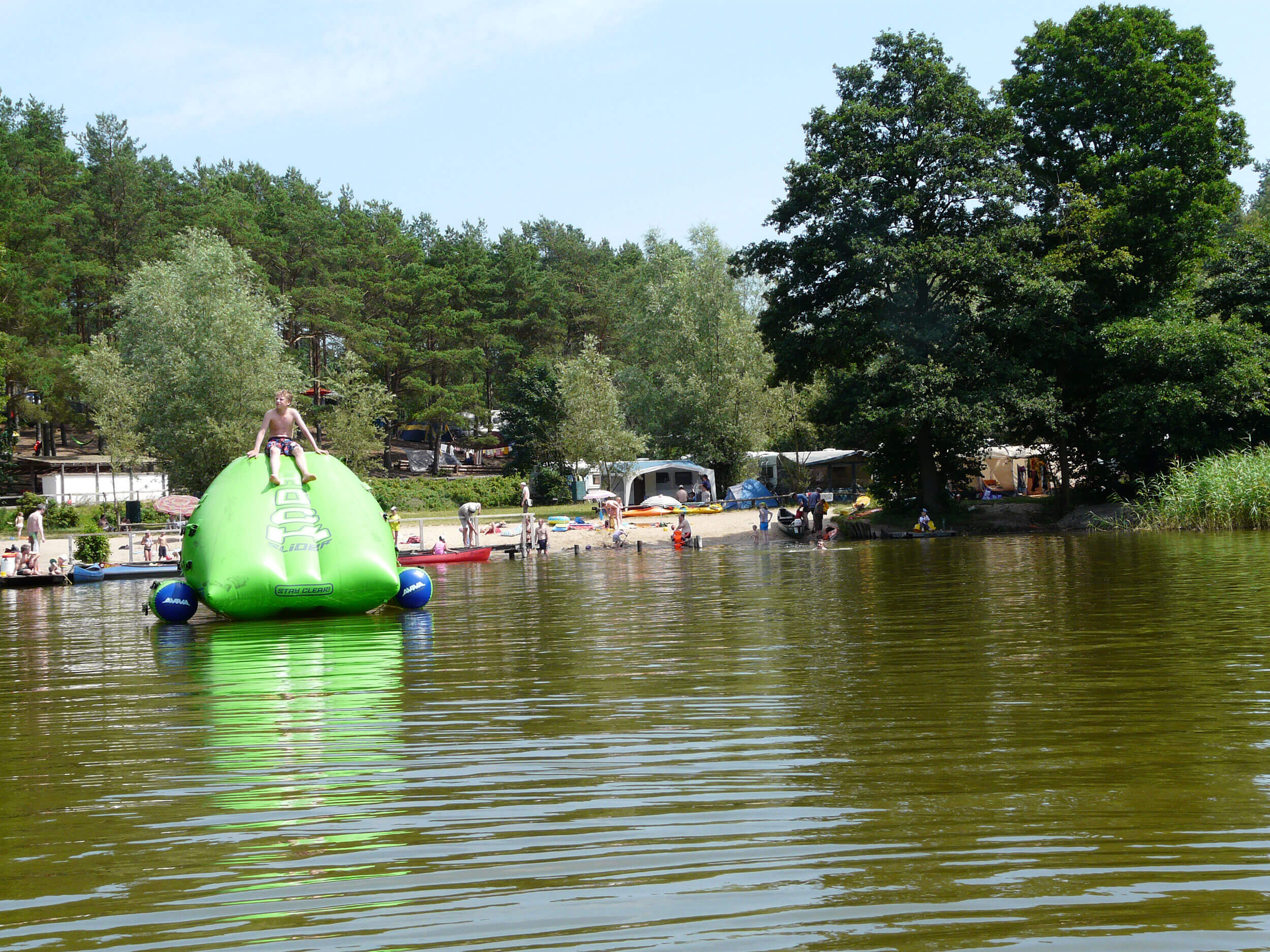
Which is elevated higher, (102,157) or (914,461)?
(102,157)

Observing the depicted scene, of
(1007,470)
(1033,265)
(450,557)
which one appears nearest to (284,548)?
(450,557)

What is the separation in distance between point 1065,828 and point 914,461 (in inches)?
1421

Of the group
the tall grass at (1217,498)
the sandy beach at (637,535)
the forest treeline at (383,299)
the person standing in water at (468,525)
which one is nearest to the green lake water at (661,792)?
the tall grass at (1217,498)

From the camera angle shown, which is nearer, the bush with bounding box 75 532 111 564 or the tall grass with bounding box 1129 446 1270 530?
the tall grass with bounding box 1129 446 1270 530

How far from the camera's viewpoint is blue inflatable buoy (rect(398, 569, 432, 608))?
15664 mm

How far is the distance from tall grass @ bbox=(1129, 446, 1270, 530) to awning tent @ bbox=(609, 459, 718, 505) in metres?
27.0

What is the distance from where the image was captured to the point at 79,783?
580 cm

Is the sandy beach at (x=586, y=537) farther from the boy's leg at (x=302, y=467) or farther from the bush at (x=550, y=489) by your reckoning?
the boy's leg at (x=302, y=467)

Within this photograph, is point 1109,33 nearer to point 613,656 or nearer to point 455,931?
point 613,656

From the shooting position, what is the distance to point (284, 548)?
13.8 metres

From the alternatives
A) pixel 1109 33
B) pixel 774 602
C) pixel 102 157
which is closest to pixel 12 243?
pixel 102 157

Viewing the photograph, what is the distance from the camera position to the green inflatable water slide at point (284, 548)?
13.6 meters

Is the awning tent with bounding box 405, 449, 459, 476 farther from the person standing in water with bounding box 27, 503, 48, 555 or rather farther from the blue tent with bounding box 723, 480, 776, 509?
the person standing in water with bounding box 27, 503, 48, 555

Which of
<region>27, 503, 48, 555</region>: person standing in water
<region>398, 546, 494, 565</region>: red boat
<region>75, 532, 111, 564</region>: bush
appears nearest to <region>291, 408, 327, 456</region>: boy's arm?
<region>398, 546, 494, 565</region>: red boat
